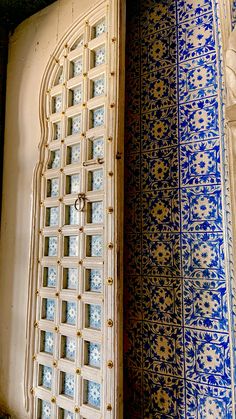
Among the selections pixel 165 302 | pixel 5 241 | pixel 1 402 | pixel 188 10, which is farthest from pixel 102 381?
pixel 188 10

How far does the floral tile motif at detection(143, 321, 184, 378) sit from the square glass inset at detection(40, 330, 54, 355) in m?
0.31

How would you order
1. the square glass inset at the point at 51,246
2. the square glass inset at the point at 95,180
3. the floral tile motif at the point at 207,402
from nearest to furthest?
the floral tile motif at the point at 207,402
the square glass inset at the point at 95,180
the square glass inset at the point at 51,246

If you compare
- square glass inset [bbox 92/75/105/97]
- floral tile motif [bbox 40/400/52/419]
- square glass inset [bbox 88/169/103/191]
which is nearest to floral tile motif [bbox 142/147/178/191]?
square glass inset [bbox 88/169/103/191]

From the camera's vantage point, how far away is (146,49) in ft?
3.18

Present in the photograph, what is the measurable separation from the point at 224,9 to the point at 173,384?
35.6 inches

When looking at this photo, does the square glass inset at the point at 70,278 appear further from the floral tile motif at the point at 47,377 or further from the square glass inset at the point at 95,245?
the floral tile motif at the point at 47,377

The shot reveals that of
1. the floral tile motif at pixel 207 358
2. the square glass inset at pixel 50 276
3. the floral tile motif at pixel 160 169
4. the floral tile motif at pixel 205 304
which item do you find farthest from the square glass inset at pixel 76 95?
the floral tile motif at pixel 207 358

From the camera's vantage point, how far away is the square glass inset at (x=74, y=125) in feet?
3.34

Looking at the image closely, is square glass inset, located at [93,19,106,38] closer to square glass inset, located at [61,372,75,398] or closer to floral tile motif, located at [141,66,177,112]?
floral tile motif, located at [141,66,177,112]

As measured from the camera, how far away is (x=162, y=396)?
0.81 m

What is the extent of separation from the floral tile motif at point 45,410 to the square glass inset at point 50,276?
0.34 m

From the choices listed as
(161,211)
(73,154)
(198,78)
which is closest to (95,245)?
(161,211)

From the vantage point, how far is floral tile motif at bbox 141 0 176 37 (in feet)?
3.04

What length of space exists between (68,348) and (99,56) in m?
0.87
